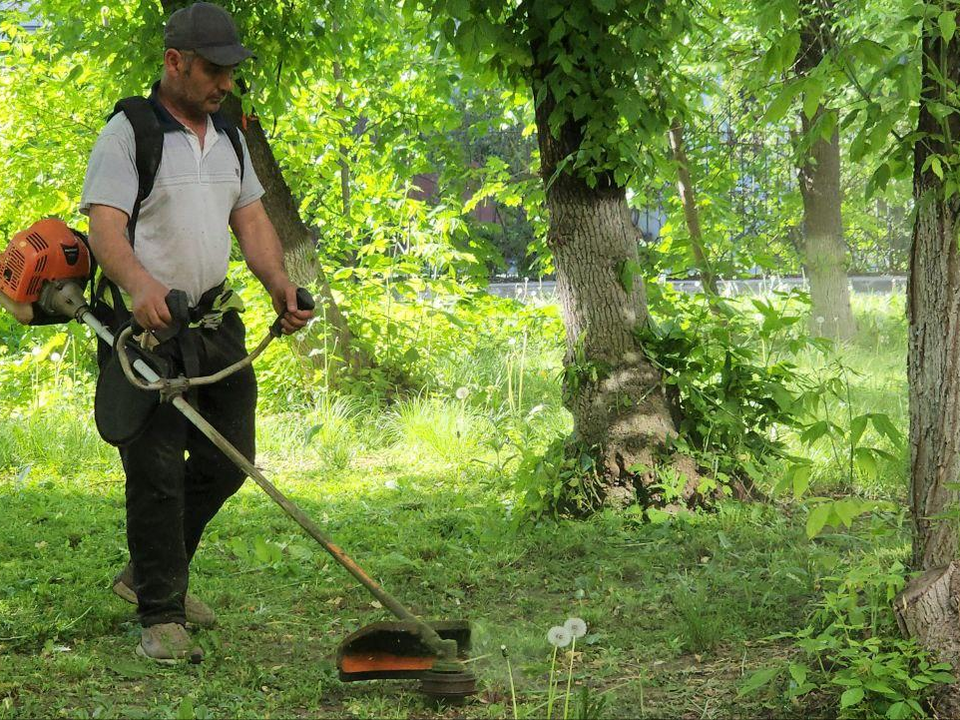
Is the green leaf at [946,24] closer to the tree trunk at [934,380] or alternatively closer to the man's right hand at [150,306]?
the tree trunk at [934,380]

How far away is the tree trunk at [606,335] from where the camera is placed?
214 inches

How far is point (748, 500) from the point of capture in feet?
17.9

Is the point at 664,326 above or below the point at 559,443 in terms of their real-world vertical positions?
above

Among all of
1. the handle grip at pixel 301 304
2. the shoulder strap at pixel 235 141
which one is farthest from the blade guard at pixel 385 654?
the shoulder strap at pixel 235 141

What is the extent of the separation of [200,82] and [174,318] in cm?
82

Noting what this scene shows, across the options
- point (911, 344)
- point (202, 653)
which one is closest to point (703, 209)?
point (911, 344)

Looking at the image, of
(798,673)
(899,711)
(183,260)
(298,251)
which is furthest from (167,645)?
(298,251)

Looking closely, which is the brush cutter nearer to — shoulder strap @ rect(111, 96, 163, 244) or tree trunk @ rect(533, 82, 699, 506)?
shoulder strap @ rect(111, 96, 163, 244)

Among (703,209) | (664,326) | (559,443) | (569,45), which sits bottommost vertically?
(559,443)

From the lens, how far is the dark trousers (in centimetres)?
393

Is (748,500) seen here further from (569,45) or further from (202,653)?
(202,653)

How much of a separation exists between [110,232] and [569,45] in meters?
2.39

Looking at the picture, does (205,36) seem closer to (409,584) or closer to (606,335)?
(409,584)

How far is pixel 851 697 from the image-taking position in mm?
3061
